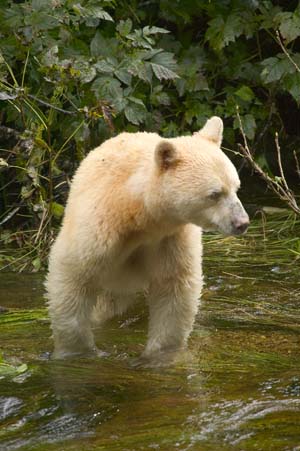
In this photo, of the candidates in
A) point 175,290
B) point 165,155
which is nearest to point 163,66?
point 175,290

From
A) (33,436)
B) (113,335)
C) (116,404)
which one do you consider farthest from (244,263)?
(33,436)

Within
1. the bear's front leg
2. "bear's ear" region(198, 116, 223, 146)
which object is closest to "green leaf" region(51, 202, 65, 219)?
the bear's front leg

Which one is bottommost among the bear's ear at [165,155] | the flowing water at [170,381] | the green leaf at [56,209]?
the flowing water at [170,381]

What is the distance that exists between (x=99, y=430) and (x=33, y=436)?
0.28 metres

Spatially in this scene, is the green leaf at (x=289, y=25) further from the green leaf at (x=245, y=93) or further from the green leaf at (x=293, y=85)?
the green leaf at (x=245, y=93)

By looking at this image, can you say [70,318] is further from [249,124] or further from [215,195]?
[249,124]

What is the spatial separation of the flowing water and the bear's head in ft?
2.52

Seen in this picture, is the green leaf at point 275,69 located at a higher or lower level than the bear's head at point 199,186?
higher

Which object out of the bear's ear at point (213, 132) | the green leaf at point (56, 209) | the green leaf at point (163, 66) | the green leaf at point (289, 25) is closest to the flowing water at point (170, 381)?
the green leaf at point (56, 209)

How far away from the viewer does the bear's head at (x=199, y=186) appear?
5.18 metres

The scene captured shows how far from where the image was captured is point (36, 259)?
7.76 meters

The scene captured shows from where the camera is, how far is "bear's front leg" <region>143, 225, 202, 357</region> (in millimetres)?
5738

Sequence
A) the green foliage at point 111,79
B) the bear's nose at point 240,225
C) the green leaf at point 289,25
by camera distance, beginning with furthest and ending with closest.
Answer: the green leaf at point 289,25
the green foliage at point 111,79
the bear's nose at point 240,225

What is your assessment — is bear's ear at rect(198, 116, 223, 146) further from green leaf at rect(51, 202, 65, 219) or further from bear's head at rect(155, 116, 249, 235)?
green leaf at rect(51, 202, 65, 219)
